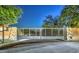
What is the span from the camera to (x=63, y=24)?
7324 millimetres

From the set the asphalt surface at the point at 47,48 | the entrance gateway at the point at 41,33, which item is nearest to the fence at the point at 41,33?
the entrance gateway at the point at 41,33

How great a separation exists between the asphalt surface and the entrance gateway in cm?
12

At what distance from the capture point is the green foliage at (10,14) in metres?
7.22

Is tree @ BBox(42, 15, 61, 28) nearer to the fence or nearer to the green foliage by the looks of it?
the fence

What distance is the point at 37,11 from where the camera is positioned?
727 cm

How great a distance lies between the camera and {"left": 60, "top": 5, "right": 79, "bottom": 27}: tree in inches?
285

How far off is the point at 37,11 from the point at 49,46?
64 centimetres

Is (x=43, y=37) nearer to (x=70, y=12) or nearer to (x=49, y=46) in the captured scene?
(x=49, y=46)

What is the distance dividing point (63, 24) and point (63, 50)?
0.46m

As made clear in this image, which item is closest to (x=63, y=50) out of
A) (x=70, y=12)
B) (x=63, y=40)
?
(x=63, y=40)

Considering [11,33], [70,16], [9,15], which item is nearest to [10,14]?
[9,15]
